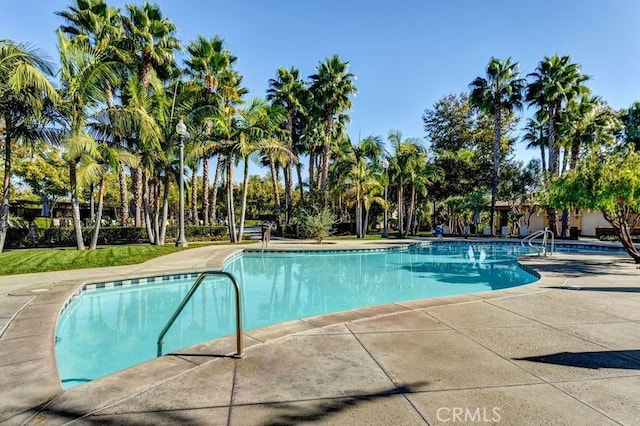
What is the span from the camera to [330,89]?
2384 cm

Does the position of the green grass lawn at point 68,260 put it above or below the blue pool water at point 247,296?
above

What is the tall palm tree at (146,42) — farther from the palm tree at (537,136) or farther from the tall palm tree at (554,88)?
the palm tree at (537,136)

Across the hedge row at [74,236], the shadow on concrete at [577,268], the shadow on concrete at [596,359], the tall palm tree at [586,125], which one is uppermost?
the tall palm tree at [586,125]

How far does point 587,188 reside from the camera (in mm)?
10430

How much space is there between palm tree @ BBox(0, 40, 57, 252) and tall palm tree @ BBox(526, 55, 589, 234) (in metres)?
26.4

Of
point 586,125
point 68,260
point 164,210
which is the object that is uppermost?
point 586,125

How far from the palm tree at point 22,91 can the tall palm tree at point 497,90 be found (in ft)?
81.6

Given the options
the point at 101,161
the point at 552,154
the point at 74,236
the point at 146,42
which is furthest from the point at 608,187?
the point at 74,236

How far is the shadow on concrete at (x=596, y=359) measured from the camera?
10.6ft

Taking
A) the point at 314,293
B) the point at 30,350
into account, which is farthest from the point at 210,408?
the point at 314,293

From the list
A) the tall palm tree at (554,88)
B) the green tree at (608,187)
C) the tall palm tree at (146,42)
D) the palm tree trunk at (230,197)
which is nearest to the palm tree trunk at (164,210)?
the tall palm tree at (146,42)

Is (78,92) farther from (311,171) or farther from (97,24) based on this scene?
(311,171)

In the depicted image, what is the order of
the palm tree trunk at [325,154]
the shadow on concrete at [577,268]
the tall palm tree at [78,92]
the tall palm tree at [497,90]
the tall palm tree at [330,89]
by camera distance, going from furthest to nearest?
the tall palm tree at [497,90]
the palm tree trunk at [325,154]
the tall palm tree at [330,89]
the tall palm tree at [78,92]
the shadow on concrete at [577,268]

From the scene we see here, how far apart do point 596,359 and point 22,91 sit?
15.0 metres
